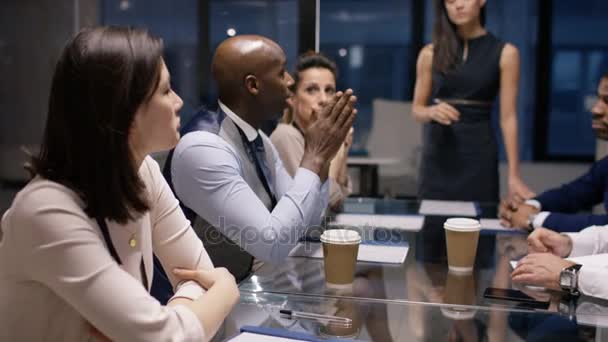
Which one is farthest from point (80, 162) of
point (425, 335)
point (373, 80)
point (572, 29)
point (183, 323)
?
point (572, 29)

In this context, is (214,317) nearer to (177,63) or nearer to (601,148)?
(601,148)

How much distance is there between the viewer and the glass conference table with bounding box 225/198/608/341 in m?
1.19

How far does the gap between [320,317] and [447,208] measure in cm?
137

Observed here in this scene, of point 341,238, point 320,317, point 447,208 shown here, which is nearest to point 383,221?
point 447,208

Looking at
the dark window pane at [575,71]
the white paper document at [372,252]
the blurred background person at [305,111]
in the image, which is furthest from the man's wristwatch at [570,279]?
the dark window pane at [575,71]

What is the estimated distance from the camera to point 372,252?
69.2 inches

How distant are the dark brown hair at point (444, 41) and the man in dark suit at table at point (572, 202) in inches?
32.3

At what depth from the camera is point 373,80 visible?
226 inches

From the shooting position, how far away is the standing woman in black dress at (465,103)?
297 cm

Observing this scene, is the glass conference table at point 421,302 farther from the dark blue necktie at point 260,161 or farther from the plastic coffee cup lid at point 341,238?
the dark blue necktie at point 260,161

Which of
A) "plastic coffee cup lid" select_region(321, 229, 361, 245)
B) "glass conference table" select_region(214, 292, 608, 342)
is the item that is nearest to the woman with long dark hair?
"glass conference table" select_region(214, 292, 608, 342)

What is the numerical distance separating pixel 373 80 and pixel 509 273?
4298 millimetres

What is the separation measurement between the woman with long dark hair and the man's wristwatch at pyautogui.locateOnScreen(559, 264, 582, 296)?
0.70 m

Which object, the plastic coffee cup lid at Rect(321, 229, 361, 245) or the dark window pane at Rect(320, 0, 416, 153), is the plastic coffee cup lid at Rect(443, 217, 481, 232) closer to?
the plastic coffee cup lid at Rect(321, 229, 361, 245)
